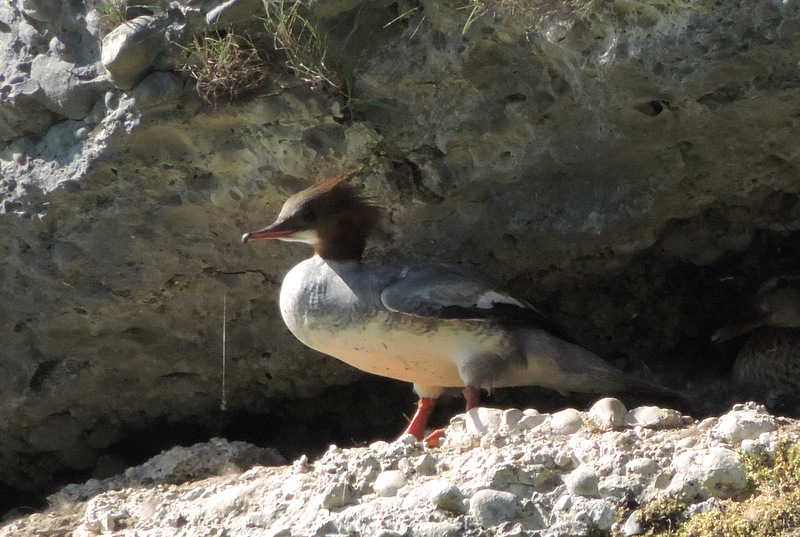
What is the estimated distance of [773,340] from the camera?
15.6 feet

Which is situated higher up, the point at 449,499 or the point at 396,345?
the point at 449,499

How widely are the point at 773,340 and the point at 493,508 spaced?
7.76 feet

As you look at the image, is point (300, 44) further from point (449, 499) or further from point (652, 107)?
point (449, 499)

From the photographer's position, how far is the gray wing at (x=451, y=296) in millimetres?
4012

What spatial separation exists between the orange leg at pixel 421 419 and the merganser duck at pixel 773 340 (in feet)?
4.52

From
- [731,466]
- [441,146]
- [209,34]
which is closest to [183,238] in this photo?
[209,34]

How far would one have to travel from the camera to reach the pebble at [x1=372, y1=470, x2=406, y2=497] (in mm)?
3197

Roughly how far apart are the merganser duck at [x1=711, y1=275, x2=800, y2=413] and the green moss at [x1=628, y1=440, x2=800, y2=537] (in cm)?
169

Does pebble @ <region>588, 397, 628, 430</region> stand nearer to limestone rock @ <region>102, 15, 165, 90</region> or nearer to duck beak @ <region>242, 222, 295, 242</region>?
duck beak @ <region>242, 222, 295, 242</region>

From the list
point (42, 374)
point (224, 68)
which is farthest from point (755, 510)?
point (42, 374)

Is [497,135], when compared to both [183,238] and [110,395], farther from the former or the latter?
[110,395]

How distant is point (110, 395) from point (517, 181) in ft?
7.35

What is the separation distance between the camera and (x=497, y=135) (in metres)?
4.10

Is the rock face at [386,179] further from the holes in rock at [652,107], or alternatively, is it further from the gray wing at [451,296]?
the gray wing at [451,296]
